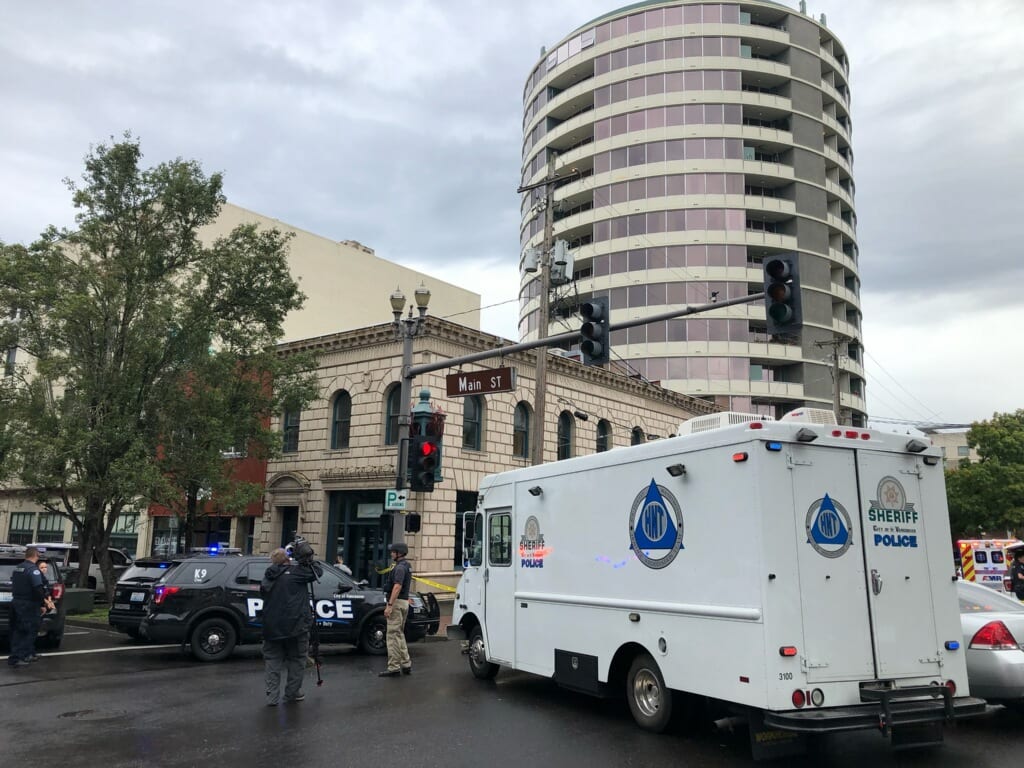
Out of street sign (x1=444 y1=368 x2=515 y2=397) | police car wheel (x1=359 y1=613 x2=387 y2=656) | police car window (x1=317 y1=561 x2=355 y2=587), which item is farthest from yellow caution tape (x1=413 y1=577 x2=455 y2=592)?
street sign (x1=444 y1=368 x2=515 y2=397)

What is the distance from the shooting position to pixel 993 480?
49.2 meters

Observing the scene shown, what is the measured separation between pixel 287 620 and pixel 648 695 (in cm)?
419

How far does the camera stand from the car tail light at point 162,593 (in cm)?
1345

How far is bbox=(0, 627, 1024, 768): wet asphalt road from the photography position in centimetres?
734

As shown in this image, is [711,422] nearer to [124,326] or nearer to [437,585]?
[437,585]

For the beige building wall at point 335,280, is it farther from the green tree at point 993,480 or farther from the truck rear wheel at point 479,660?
the green tree at point 993,480

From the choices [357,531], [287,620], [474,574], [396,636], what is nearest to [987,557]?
[357,531]

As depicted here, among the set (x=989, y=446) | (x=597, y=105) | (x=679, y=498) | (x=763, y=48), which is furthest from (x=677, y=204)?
(x=679, y=498)

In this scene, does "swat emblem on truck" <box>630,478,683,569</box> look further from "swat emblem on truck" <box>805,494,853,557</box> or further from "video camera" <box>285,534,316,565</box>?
"video camera" <box>285,534,316,565</box>

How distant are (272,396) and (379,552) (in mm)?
5700

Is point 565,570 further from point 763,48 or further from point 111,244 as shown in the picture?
point 763,48

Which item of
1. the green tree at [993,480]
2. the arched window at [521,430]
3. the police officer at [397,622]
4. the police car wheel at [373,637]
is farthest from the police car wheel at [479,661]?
the green tree at [993,480]

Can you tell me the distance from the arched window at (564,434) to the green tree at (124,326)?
10763mm

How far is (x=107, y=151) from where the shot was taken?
2116 cm
